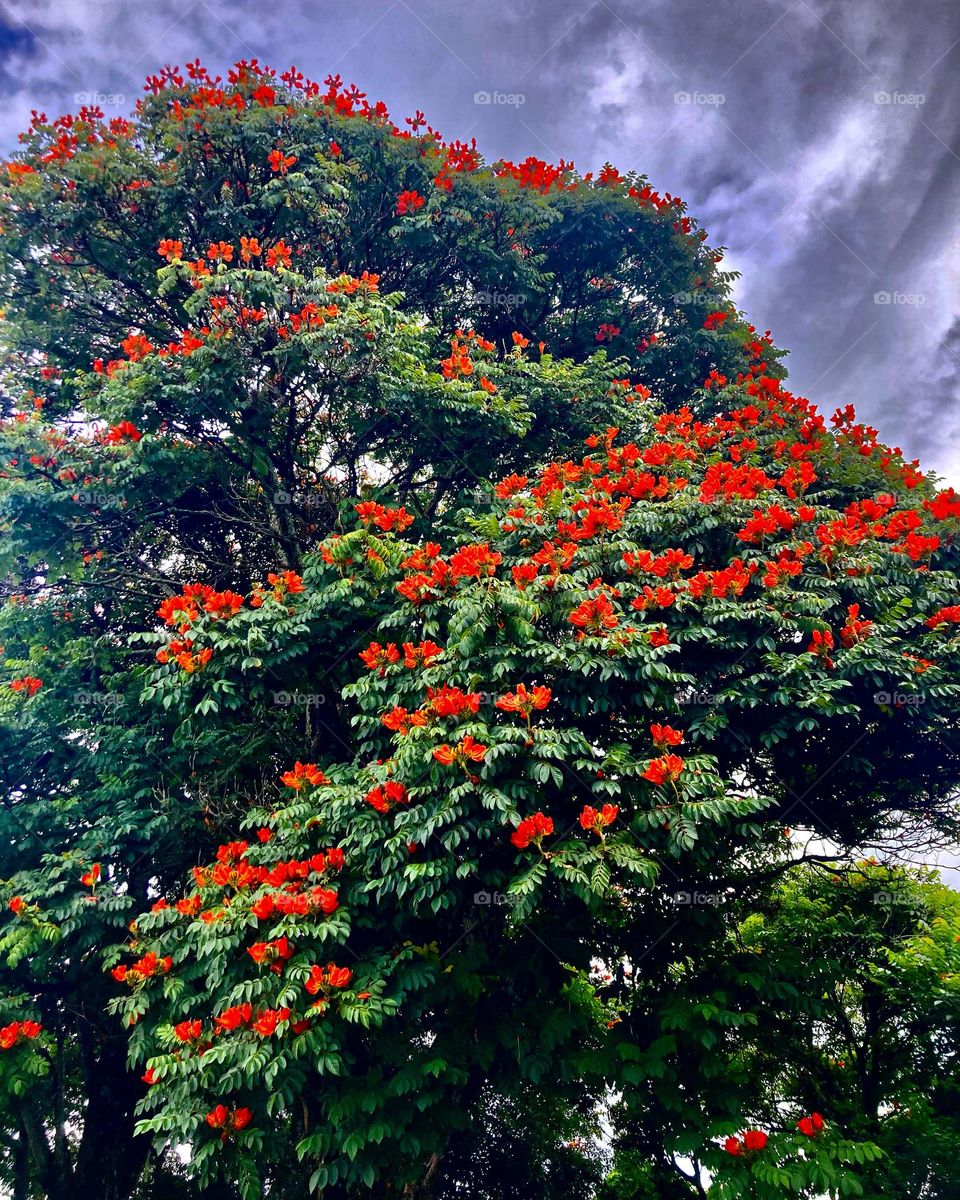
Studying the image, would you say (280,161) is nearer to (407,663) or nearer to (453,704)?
(407,663)

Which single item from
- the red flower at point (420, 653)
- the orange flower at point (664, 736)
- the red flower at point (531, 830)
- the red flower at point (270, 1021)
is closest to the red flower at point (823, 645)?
the orange flower at point (664, 736)

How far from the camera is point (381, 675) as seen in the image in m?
5.71

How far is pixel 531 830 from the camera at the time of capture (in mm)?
4523

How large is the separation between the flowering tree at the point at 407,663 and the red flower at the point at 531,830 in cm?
10

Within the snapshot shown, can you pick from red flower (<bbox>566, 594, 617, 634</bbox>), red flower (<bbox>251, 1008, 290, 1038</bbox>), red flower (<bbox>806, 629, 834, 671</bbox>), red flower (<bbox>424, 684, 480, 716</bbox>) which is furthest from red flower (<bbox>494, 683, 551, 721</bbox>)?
red flower (<bbox>251, 1008, 290, 1038</bbox>)

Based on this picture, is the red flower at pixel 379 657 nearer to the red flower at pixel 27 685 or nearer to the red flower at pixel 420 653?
the red flower at pixel 420 653

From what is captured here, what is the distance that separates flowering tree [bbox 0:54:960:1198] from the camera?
195 inches

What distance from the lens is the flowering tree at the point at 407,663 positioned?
195 inches

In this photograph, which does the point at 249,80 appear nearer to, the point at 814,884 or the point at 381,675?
the point at 381,675

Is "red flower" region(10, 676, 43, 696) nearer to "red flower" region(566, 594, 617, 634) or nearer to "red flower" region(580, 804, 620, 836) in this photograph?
"red flower" region(566, 594, 617, 634)

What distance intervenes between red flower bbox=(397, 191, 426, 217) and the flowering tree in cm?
29

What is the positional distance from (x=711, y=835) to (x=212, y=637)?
3959mm

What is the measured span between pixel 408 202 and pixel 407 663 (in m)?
6.48

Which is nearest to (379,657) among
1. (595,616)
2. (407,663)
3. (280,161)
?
(407,663)
